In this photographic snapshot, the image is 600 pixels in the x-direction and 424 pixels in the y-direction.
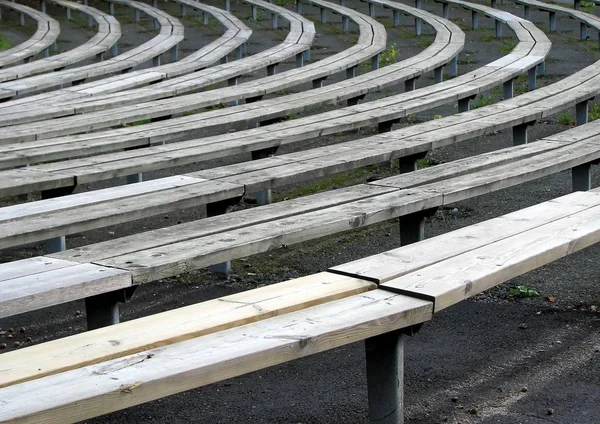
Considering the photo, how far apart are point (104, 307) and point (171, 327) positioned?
0.84 meters

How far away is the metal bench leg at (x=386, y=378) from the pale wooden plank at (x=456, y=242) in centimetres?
20

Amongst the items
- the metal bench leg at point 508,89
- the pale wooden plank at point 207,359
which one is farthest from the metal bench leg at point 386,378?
the metal bench leg at point 508,89

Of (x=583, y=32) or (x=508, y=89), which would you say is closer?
(x=508, y=89)

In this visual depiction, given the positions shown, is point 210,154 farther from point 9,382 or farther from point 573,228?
point 9,382

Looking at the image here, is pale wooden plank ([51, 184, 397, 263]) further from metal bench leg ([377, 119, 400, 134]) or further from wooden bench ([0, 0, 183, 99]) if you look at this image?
wooden bench ([0, 0, 183, 99])

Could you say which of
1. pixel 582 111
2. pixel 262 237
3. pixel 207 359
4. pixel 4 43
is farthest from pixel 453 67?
pixel 207 359

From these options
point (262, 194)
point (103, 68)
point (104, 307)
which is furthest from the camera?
point (103, 68)

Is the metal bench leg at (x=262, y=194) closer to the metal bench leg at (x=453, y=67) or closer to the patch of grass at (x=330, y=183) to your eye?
the patch of grass at (x=330, y=183)

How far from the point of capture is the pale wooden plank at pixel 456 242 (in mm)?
3449

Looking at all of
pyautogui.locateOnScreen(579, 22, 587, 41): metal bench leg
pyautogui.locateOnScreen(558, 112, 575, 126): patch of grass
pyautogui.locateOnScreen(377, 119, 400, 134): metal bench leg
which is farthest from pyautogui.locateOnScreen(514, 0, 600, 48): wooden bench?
pyautogui.locateOnScreen(377, 119, 400, 134): metal bench leg

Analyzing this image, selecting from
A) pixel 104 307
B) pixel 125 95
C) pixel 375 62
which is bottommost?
pixel 375 62

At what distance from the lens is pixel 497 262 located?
358 centimetres

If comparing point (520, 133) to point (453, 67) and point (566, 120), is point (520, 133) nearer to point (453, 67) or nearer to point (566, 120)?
point (566, 120)

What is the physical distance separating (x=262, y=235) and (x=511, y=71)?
16.5ft
